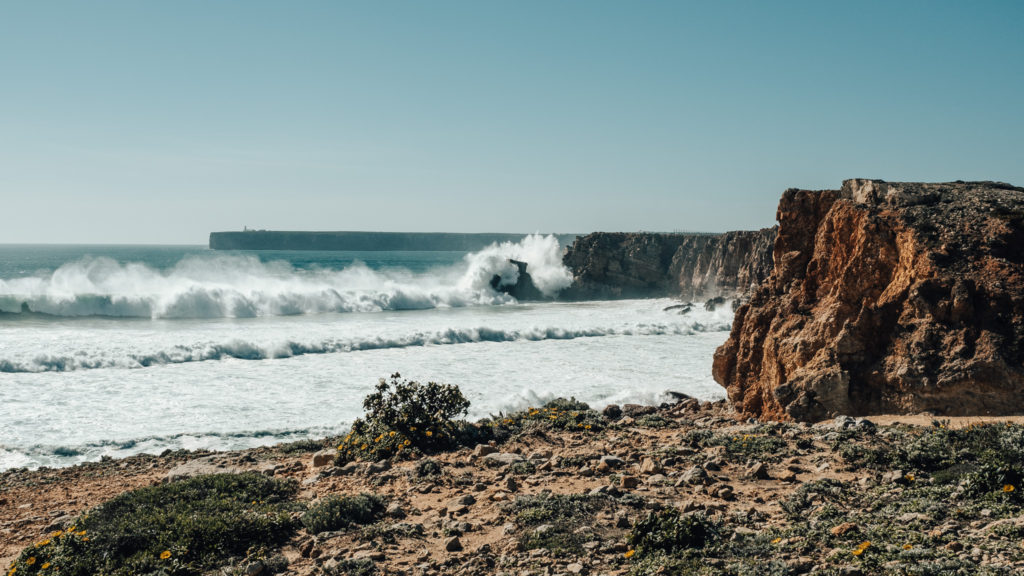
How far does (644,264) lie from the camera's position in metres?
53.3

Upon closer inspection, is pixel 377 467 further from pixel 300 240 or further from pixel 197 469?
pixel 300 240

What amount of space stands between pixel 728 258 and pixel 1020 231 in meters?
36.4

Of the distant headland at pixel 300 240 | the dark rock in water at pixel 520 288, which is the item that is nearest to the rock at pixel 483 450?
the dark rock in water at pixel 520 288

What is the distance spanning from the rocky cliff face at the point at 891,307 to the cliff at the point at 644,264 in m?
35.9

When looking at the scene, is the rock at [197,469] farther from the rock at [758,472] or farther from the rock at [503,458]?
the rock at [758,472]

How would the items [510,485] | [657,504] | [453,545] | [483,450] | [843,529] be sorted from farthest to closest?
[483,450]
[510,485]
[657,504]
[453,545]
[843,529]

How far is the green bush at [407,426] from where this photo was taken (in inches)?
352

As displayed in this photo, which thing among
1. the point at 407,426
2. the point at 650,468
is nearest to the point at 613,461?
the point at 650,468

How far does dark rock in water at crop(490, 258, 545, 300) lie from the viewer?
2117 inches

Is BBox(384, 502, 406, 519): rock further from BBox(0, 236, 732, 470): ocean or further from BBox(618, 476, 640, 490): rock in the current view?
BBox(0, 236, 732, 470): ocean

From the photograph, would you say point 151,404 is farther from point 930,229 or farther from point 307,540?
point 930,229

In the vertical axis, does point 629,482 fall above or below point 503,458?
above

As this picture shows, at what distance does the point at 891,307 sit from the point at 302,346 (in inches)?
766

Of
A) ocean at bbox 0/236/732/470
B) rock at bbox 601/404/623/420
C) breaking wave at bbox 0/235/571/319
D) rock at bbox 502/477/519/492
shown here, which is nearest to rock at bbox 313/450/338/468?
rock at bbox 502/477/519/492
